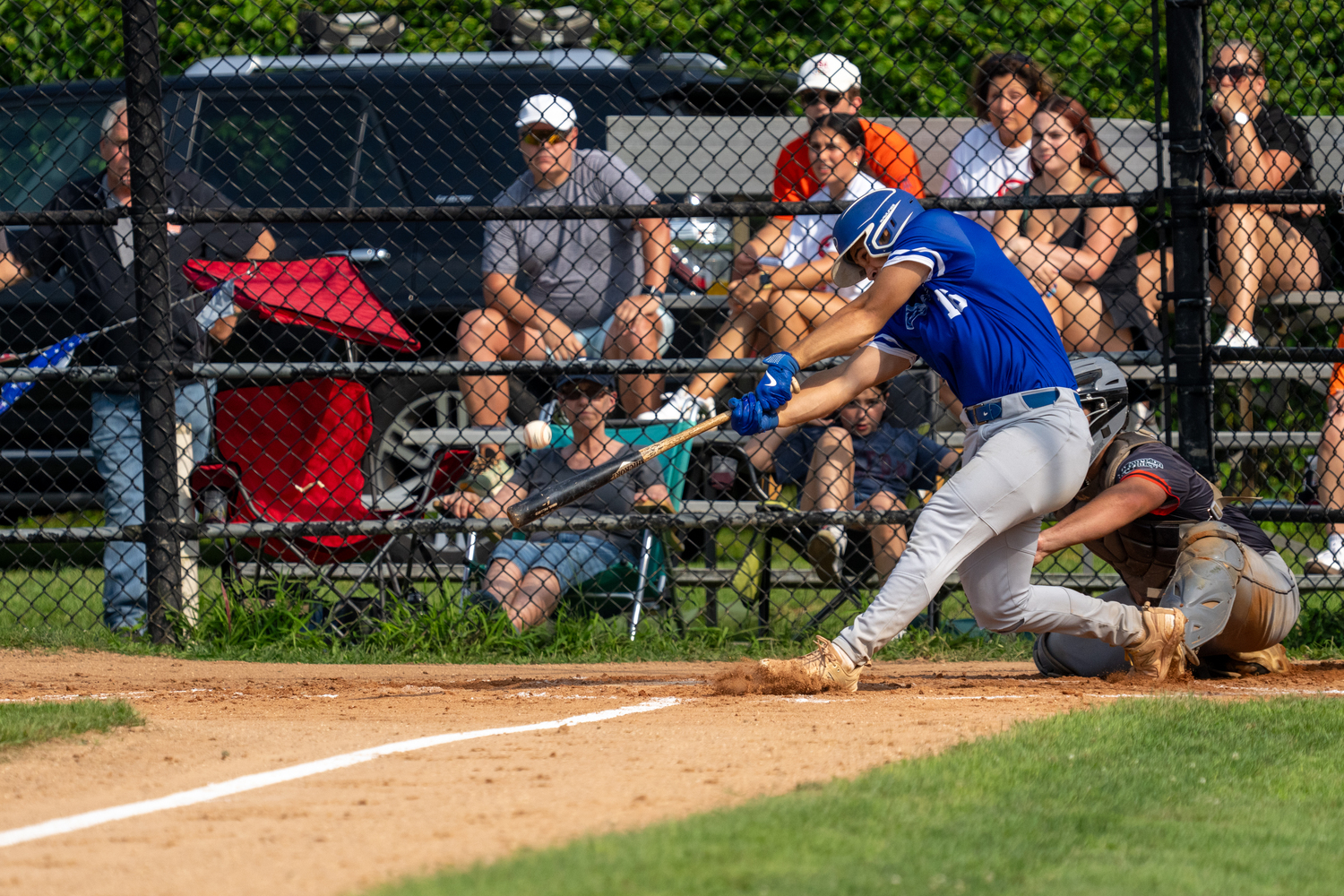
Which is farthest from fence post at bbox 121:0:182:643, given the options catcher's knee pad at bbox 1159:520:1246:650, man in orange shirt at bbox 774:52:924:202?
catcher's knee pad at bbox 1159:520:1246:650

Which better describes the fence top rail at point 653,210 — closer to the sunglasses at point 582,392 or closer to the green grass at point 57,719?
the sunglasses at point 582,392

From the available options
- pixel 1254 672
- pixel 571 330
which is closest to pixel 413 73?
pixel 571 330

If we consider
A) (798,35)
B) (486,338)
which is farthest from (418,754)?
(798,35)

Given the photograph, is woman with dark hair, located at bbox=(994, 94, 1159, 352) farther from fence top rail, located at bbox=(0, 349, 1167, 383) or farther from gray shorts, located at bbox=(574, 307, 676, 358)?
gray shorts, located at bbox=(574, 307, 676, 358)

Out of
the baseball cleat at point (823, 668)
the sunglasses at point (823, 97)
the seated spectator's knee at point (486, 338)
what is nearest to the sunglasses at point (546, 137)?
the seated spectator's knee at point (486, 338)

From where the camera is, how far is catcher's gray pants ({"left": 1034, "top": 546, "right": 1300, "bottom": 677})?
4945 millimetres

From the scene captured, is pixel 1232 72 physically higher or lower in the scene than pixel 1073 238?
higher

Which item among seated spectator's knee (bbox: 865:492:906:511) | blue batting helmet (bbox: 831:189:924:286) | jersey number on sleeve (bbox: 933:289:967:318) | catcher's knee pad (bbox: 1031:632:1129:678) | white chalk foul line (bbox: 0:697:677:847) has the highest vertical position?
blue batting helmet (bbox: 831:189:924:286)

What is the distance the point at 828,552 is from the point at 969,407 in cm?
151

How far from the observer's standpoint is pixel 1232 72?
6.02 meters

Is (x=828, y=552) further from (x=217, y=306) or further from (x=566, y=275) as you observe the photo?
(x=217, y=306)

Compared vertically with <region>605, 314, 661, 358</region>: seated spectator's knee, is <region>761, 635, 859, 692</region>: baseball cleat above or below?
below

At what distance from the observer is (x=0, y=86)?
863cm

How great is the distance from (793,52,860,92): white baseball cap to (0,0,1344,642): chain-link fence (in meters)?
0.02
